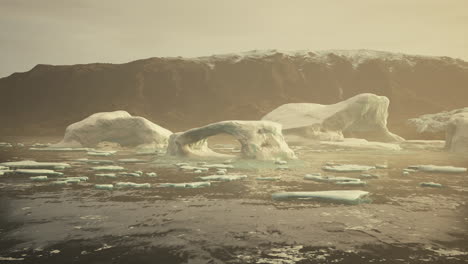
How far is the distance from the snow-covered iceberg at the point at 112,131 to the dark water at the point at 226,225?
17.2m

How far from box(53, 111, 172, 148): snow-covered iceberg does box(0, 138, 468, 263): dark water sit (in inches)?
677

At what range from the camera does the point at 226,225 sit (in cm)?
733

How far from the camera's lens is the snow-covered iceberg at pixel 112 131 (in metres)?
28.8

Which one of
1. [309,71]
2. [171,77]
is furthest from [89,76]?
[309,71]

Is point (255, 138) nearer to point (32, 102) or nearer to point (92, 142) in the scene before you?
point (92, 142)

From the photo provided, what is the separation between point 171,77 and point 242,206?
77.3 meters

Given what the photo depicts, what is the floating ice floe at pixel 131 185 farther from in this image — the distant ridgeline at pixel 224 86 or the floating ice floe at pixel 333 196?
the distant ridgeline at pixel 224 86

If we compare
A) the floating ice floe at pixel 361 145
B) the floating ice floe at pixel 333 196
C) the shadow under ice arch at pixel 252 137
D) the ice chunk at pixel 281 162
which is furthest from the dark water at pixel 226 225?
the floating ice floe at pixel 361 145

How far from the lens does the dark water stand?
5.64m

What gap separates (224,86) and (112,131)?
54836 mm

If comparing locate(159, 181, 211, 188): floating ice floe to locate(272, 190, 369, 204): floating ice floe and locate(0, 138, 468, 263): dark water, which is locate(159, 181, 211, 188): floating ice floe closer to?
locate(0, 138, 468, 263): dark water

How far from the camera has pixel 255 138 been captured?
18516mm

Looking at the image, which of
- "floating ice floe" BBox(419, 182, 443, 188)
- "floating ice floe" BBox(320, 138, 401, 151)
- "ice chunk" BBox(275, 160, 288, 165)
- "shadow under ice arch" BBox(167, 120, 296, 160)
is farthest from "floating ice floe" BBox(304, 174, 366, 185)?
"floating ice floe" BBox(320, 138, 401, 151)

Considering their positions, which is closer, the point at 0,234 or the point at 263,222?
the point at 0,234
